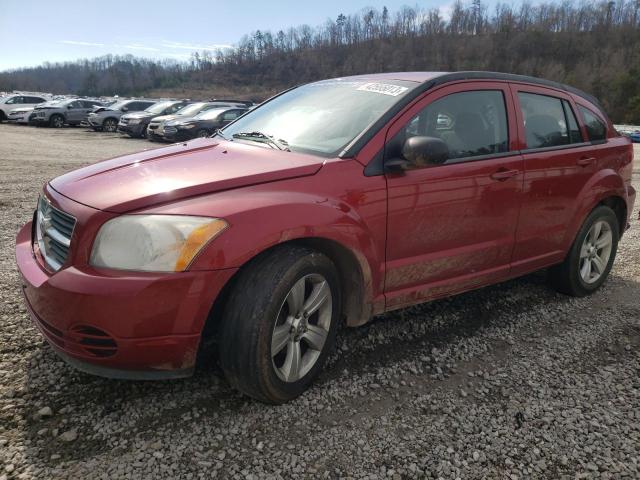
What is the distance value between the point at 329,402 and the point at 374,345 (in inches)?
27.7

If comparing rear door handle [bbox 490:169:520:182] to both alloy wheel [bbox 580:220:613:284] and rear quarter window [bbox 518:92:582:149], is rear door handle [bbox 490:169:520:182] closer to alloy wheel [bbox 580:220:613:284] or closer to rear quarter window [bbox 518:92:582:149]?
rear quarter window [bbox 518:92:582:149]

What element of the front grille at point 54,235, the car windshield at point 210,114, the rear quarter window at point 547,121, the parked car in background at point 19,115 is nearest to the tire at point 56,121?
the parked car in background at point 19,115

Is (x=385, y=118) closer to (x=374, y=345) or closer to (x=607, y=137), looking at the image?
(x=374, y=345)

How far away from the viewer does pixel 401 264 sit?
9.70 feet

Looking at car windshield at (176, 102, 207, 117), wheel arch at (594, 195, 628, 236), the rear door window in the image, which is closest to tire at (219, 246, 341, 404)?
the rear door window

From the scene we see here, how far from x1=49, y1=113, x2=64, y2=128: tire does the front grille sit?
2795 centimetres

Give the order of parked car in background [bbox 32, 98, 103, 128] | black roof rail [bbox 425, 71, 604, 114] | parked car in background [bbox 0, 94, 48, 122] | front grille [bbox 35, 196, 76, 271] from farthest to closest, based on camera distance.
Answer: parked car in background [bbox 0, 94, 48, 122] < parked car in background [bbox 32, 98, 103, 128] < black roof rail [bbox 425, 71, 604, 114] < front grille [bbox 35, 196, 76, 271]

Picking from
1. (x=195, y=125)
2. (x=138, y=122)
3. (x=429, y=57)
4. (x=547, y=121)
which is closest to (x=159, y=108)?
(x=138, y=122)

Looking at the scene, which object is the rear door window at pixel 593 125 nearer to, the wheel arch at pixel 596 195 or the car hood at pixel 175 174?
the wheel arch at pixel 596 195

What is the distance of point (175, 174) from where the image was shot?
8.45 feet

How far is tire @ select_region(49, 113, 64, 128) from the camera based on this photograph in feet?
88.3

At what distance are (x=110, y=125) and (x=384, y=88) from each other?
24437 mm

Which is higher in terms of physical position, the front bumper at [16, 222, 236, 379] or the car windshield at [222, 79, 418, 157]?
the car windshield at [222, 79, 418, 157]

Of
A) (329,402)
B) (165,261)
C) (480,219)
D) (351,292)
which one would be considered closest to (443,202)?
(480,219)
